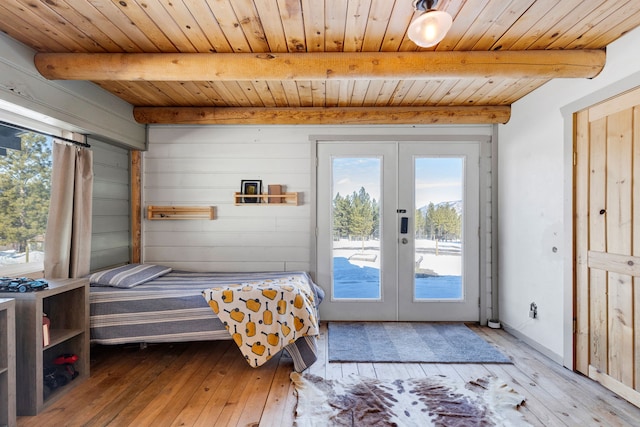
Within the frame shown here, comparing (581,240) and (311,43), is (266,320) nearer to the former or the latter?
(311,43)

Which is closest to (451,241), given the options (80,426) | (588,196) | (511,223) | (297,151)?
(511,223)

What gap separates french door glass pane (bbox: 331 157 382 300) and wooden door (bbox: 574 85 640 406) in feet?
6.03

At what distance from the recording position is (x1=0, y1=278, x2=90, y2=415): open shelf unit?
2031 mm

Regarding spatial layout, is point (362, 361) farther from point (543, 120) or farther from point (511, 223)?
point (543, 120)

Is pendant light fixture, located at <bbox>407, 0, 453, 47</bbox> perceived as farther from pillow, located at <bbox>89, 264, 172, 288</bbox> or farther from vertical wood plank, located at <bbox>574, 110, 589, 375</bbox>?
pillow, located at <bbox>89, 264, 172, 288</bbox>

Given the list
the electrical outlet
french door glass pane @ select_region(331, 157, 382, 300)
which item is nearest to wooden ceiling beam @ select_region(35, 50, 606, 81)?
french door glass pane @ select_region(331, 157, 382, 300)

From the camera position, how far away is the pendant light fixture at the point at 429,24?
1597 mm

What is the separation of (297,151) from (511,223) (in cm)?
252

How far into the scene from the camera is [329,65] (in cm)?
237

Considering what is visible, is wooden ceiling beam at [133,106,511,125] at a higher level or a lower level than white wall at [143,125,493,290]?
higher

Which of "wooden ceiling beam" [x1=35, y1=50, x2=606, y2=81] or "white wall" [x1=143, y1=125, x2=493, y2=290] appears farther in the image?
"white wall" [x1=143, y1=125, x2=493, y2=290]

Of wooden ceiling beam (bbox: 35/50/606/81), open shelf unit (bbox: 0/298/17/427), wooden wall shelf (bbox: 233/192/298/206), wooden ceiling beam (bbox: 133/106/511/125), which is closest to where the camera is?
open shelf unit (bbox: 0/298/17/427)

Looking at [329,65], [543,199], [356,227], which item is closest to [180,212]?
[356,227]

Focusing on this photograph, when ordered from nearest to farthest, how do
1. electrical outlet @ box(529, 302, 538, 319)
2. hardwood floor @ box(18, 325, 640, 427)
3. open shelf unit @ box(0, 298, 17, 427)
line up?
open shelf unit @ box(0, 298, 17, 427)
hardwood floor @ box(18, 325, 640, 427)
electrical outlet @ box(529, 302, 538, 319)
